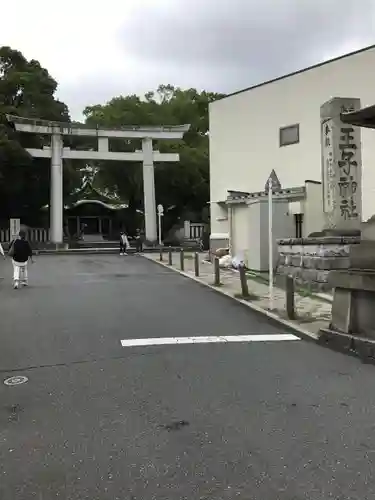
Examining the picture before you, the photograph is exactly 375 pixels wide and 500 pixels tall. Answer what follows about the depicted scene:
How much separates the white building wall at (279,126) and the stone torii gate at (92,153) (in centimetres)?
985

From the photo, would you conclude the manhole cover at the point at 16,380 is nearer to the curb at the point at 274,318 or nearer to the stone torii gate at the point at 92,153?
the curb at the point at 274,318

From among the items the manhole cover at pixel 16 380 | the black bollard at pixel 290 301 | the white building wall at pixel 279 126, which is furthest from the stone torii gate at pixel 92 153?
the manhole cover at pixel 16 380

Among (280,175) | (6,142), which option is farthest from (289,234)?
(6,142)

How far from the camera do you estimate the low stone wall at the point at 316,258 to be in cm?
1416

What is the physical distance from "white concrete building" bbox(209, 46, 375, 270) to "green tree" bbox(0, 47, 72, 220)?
15667 mm

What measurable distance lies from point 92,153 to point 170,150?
26.2 feet

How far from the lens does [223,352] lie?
7.63m

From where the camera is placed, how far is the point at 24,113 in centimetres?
3941

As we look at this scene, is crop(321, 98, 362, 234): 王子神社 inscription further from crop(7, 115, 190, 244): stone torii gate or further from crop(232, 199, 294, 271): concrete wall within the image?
crop(7, 115, 190, 244): stone torii gate

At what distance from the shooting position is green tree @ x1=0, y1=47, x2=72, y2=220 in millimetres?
38375

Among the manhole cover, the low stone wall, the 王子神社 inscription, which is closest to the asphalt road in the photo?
the manhole cover

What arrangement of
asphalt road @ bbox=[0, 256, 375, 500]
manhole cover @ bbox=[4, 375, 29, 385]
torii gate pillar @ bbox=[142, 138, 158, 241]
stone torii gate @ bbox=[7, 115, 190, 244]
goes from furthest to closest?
1. torii gate pillar @ bbox=[142, 138, 158, 241]
2. stone torii gate @ bbox=[7, 115, 190, 244]
3. manhole cover @ bbox=[4, 375, 29, 385]
4. asphalt road @ bbox=[0, 256, 375, 500]

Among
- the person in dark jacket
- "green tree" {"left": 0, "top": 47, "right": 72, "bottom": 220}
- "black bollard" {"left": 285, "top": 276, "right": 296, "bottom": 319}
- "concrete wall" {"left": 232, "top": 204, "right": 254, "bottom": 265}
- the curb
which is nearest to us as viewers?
the curb

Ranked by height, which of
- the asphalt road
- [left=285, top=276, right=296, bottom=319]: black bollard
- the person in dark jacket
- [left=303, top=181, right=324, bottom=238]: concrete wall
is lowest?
the asphalt road
